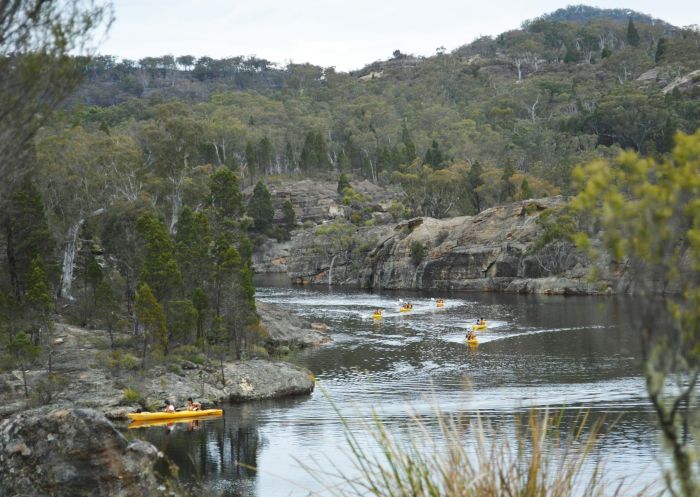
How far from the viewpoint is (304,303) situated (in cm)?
7900

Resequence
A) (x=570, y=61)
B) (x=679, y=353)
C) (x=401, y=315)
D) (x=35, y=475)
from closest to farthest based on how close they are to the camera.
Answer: (x=679, y=353), (x=35, y=475), (x=401, y=315), (x=570, y=61)

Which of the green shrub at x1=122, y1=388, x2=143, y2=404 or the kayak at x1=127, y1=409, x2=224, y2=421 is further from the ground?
the green shrub at x1=122, y1=388, x2=143, y2=404

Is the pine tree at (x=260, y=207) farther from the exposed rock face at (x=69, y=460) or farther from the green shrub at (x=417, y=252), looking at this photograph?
the exposed rock face at (x=69, y=460)

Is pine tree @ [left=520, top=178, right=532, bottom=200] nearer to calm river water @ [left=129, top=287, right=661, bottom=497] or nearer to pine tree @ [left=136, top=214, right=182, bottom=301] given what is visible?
calm river water @ [left=129, top=287, right=661, bottom=497]

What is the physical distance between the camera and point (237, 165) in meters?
128

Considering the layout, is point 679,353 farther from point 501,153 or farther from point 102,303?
point 501,153

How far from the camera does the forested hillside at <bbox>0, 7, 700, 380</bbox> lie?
139 ft

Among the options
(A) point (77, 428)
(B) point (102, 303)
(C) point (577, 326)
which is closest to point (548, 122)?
(C) point (577, 326)

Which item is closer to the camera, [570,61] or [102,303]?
[102,303]

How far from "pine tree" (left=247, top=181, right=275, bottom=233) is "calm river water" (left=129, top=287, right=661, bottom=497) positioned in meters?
43.0

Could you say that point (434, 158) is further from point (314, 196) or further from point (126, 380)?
point (126, 380)

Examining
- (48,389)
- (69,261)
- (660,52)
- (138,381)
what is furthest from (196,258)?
(660,52)

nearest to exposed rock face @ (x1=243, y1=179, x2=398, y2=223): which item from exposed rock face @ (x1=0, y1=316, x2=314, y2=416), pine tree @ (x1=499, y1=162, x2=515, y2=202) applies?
pine tree @ (x1=499, y1=162, x2=515, y2=202)

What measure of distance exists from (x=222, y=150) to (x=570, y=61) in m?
103
